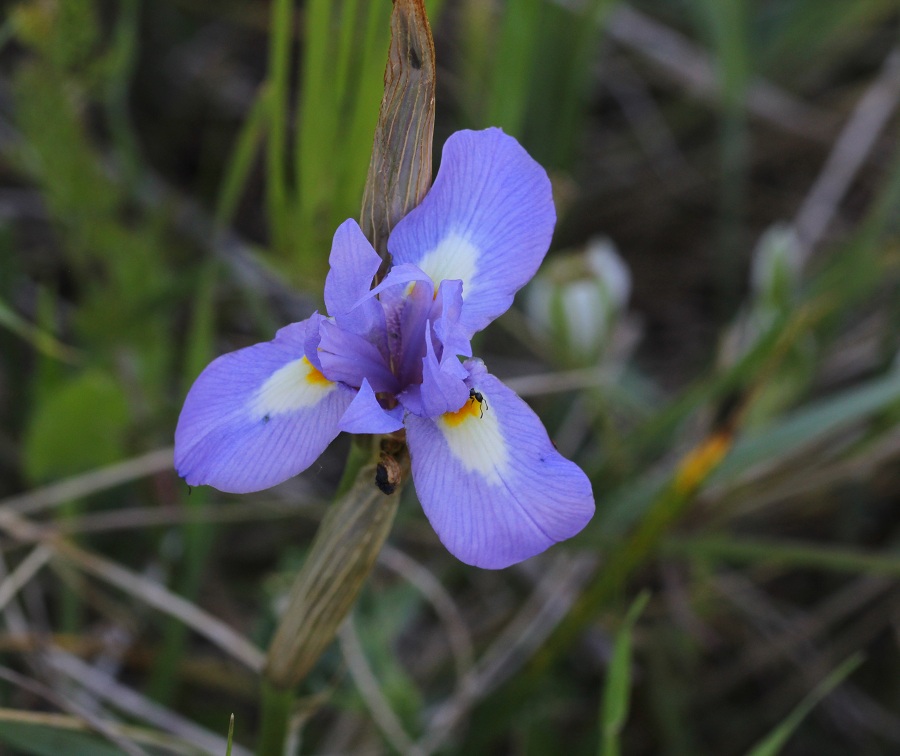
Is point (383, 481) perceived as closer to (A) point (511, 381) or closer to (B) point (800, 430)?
(A) point (511, 381)

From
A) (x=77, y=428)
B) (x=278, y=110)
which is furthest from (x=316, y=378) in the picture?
(x=77, y=428)

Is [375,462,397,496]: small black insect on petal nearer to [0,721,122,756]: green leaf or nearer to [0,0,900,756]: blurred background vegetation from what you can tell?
[0,0,900,756]: blurred background vegetation

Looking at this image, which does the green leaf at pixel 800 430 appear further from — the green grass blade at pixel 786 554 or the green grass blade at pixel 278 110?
the green grass blade at pixel 278 110

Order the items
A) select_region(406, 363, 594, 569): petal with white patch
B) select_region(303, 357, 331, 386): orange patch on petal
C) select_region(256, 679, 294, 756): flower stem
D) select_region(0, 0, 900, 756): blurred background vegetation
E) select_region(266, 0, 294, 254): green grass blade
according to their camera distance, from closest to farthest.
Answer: select_region(406, 363, 594, 569): petal with white patch, select_region(303, 357, 331, 386): orange patch on petal, select_region(256, 679, 294, 756): flower stem, select_region(266, 0, 294, 254): green grass blade, select_region(0, 0, 900, 756): blurred background vegetation

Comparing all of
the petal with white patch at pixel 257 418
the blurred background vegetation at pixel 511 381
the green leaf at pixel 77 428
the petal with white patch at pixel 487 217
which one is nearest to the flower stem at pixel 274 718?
the blurred background vegetation at pixel 511 381

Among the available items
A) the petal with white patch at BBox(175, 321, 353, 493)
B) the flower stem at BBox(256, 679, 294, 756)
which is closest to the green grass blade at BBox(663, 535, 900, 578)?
the flower stem at BBox(256, 679, 294, 756)

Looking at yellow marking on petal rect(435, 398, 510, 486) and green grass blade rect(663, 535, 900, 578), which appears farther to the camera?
green grass blade rect(663, 535, 900, 578)

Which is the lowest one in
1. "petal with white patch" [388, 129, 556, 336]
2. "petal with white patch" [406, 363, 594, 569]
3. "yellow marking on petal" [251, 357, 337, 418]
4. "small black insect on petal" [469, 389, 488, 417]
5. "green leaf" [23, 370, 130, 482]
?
"petal with white patch" [406, 363, 594, 569]

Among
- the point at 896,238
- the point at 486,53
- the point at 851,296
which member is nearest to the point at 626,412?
the point at 851,296
